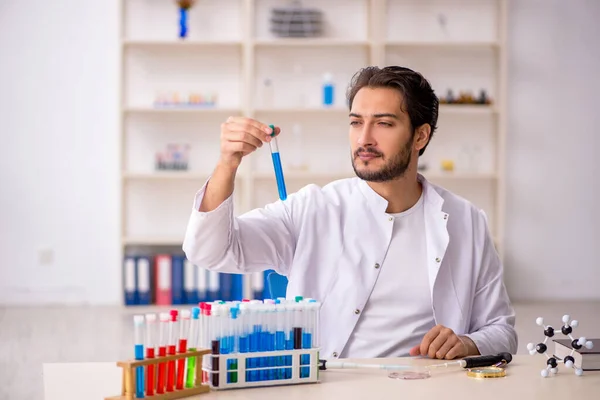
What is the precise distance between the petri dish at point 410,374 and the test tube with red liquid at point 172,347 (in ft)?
1.43

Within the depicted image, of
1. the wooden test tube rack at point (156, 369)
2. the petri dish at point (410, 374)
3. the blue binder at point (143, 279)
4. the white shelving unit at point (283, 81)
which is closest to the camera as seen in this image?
the wooden test tube rack at point (156, 369)

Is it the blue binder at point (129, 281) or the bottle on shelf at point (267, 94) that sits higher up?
the bottle on shelf at point (267, 94)

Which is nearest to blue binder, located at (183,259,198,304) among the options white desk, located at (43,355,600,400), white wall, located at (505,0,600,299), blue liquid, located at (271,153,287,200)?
white wall, located at (505,0,600,299)

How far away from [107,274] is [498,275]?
4.15m

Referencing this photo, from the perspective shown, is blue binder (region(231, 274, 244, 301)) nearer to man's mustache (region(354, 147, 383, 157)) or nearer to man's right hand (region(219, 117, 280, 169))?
man's mustache (region(354, 147, 383, 157))

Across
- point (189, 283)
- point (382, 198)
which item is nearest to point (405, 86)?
point (382, 198)

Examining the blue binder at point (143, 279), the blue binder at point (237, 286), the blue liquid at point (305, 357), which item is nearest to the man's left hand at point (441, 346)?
the blue liquid at point (305, 357)

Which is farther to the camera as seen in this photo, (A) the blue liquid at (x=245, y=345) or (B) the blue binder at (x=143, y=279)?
(B) the blue binder at (x=143, y=279)

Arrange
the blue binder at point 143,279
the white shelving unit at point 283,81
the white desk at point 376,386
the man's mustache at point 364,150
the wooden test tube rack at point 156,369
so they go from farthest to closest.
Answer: the white shelving unit at point 283,81 → the blue binder at point 143,279 → the man's mustache at point 364,150 → the white desk at point 376,386 → the wooden test tube rack at point 156,369

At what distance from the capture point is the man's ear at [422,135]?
2.36 metres

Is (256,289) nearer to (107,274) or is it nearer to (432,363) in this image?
(107,274)

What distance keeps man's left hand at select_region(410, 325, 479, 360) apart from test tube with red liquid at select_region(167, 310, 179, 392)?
0.62 metres

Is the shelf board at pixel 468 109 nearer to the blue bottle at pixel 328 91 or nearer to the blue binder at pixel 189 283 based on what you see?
the blue bottle at pixel 328 91

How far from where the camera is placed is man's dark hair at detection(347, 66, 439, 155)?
2.29 metres
